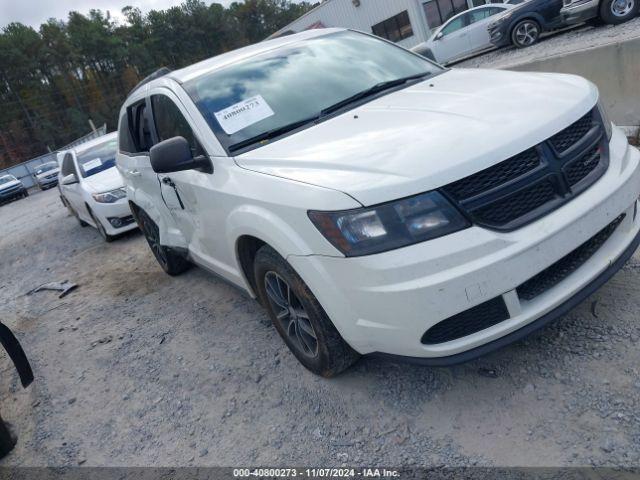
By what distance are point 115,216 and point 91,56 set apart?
238 ft

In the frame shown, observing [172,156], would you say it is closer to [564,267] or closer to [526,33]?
[564,267]

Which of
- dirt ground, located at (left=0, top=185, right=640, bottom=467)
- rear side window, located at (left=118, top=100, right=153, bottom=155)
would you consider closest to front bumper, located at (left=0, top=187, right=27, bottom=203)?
rear side window, located at (left=118, top=100, right=153, bottom=155)

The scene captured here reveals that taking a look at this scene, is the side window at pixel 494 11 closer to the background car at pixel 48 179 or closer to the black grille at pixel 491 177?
the black grille at pixel 491 177

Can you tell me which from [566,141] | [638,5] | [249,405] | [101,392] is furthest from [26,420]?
[638,5]

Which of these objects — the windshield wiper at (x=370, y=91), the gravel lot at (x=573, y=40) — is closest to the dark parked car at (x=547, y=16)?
the gravel lot at (x=573, y=40)

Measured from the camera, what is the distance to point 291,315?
2.91 meters

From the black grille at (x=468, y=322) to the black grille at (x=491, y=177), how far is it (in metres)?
0.46

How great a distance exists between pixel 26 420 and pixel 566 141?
12.3 feet

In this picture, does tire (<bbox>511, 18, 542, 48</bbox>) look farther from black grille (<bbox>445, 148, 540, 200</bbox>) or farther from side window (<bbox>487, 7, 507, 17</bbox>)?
black grille (<bbox>445, 148, 540, 200</bbox>)

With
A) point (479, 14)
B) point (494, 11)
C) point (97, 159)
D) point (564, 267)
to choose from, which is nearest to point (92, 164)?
point (97, 159)

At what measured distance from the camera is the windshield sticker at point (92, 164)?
870 centimetres

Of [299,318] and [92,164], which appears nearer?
[299,318]

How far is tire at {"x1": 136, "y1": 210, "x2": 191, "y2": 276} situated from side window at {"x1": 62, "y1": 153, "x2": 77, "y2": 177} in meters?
4.27

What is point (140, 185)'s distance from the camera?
4730mm
